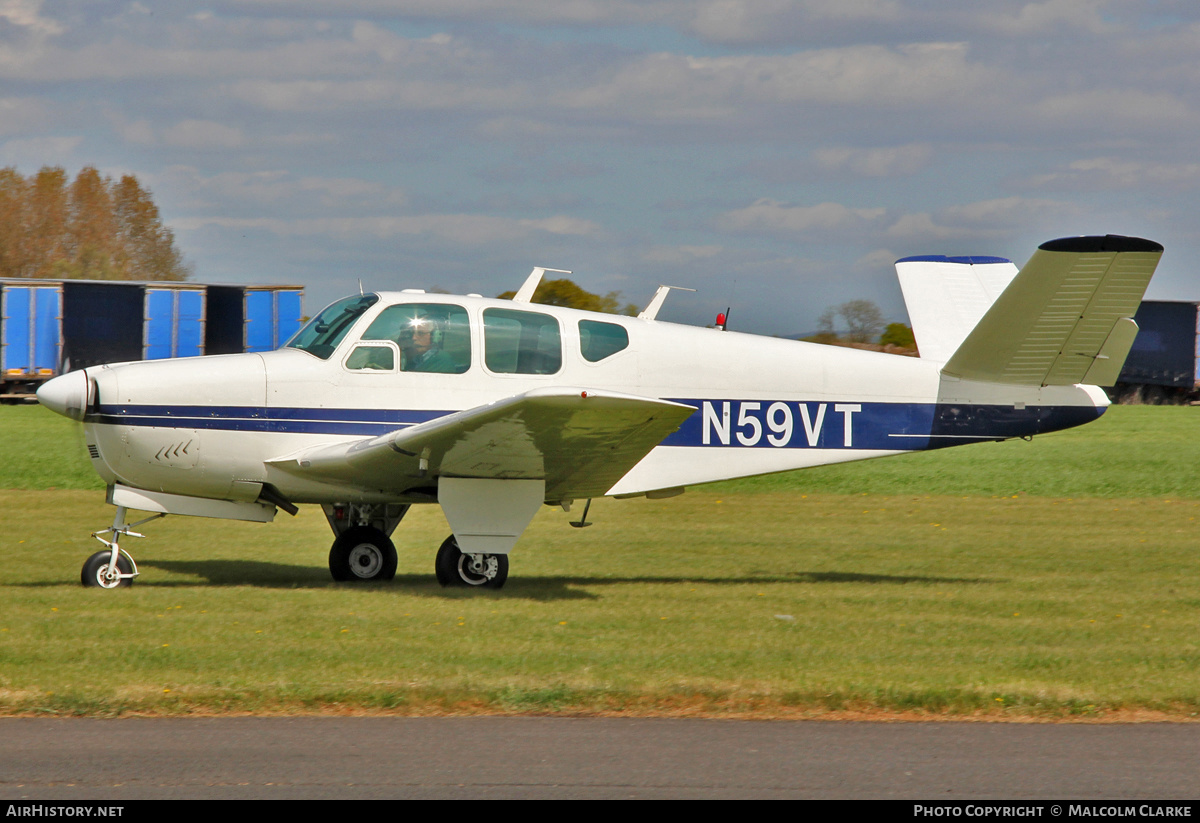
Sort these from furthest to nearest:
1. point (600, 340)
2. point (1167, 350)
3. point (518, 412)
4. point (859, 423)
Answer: point (1167, 350) < point (859, 423) < point (600, 340) < point (518, 412)

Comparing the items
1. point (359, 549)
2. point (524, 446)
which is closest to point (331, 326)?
point (359, 549)

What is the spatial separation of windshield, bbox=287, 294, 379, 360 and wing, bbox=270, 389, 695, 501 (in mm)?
830

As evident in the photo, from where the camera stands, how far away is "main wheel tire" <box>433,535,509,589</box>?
9.30 m

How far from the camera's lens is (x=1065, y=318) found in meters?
9.38

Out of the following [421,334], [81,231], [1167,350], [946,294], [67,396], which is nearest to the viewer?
[67,396]

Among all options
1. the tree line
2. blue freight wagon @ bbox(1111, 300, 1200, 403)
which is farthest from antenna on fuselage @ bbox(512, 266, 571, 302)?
the tree line

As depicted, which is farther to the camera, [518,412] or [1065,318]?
[1065,318]

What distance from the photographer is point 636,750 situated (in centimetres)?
488

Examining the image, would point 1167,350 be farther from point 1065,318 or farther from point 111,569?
point 111,569

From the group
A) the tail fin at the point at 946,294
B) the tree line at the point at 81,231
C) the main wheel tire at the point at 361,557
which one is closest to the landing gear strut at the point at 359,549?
the main wheel tire at the point at 361,557

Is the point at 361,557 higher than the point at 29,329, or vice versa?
the point at 29,329

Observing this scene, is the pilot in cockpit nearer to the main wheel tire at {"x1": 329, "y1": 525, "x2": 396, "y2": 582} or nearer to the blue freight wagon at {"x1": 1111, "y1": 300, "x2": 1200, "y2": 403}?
the main wheel tire at {"x1": 329, "y1": 525, "x2": 396, "y2": 582}

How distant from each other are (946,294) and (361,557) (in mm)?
5854

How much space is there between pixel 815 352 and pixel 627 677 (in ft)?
15.7
